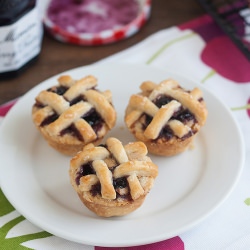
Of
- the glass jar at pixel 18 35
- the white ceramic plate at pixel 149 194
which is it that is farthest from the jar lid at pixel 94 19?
the white ceramic plate at pixel 149 194

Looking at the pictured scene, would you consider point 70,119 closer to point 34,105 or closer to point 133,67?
point 34,105

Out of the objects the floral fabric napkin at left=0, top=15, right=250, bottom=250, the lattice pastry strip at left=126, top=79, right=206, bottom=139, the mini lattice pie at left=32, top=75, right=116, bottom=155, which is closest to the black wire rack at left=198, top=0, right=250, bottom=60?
the floral fabric napkin at left=0, top=15, right=250, bottom=250

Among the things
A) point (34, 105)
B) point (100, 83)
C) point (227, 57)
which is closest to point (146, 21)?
point (227, 57)

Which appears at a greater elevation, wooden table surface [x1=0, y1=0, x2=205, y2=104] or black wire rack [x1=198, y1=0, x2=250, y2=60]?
black wire rack [x1=198, y1=0, x2=250, y2=60]

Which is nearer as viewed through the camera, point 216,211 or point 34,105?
point 216,211

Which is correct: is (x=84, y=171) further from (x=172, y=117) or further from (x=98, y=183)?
(x=172, y=117)

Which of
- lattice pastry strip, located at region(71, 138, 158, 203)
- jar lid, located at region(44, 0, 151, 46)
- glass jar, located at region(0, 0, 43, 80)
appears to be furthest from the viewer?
jar lid, located at region(44, 0, 151, 46)

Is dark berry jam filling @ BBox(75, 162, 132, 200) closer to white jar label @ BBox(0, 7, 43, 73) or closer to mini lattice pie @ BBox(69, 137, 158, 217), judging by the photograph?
mini lattice pie @ BBox(69, 137, 158, 217)

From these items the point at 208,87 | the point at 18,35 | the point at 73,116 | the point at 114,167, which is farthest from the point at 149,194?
the point at 18,35
